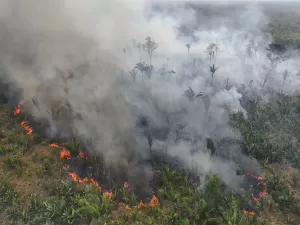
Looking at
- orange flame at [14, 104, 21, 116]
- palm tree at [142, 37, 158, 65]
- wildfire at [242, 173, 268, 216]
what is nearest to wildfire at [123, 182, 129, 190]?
wildfire at [242, 173, 268, 216]

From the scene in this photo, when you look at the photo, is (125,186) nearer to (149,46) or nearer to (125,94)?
(125,94)

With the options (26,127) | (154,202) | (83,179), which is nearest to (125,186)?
(154,202)

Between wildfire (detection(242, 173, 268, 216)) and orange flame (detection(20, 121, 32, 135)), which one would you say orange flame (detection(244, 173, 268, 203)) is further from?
orange flame (detection(20, 121, 32, 135))

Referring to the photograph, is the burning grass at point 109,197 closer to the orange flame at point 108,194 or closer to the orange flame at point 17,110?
the orange flame at point 108,194

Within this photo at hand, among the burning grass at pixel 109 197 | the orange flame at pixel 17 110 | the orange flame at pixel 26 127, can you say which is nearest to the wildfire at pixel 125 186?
the burning grass at pixel 109 197

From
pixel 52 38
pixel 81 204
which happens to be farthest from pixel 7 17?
pixel 81 204

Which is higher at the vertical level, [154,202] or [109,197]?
[109,197]

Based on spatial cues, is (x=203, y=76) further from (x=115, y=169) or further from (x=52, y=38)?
(x=115, y=169)

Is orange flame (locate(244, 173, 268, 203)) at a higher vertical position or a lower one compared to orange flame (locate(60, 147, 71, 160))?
lower
